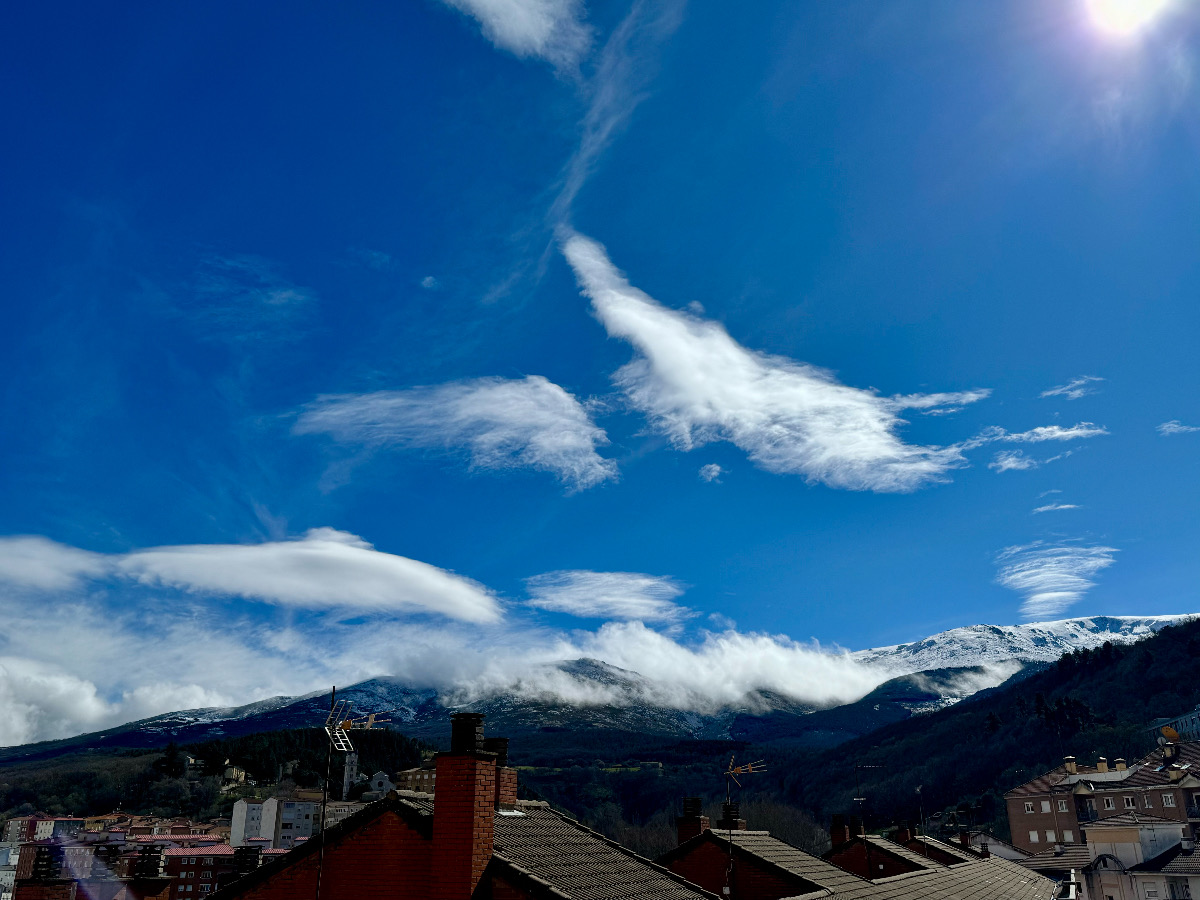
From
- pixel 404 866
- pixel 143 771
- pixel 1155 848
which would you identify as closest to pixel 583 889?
pixel 404 866

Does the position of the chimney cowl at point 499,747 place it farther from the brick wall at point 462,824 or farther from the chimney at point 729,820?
the chimney at point 729,820

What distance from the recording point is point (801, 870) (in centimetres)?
2670

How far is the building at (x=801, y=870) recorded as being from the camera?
994 inches

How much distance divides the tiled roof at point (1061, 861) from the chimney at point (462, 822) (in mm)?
68278

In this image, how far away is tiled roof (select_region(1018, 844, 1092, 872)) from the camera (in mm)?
68931

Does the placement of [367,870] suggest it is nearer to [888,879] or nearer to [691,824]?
[691,824]

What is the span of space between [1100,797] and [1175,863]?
48990mm

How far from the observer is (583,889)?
55.5 ft

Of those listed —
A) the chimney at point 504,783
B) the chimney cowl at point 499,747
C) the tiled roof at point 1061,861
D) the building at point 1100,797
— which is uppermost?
the chimney cowl at point 499,747

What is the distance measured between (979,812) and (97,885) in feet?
554

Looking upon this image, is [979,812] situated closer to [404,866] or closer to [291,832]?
[291,832]

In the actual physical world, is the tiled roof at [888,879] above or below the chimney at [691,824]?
below

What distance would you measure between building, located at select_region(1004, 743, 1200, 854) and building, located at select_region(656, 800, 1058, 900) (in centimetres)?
7473

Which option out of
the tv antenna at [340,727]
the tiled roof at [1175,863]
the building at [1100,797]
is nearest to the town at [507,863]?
the tiled roof at [1175,863]
